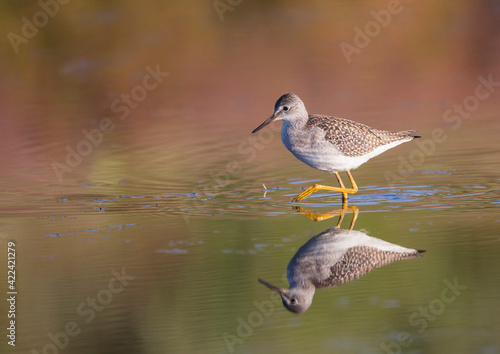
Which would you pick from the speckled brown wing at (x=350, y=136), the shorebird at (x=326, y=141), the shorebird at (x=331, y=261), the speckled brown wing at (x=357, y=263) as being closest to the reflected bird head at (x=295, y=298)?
the shorebird at (x=331, y=261)

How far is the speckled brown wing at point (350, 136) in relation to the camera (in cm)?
1177

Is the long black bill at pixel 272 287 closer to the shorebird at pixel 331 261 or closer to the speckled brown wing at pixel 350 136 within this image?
the shorebird at pixel 331 261

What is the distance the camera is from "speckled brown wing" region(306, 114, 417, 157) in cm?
1177

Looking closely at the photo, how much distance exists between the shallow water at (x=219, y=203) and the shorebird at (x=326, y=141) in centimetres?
47

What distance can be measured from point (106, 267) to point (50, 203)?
3104 mm

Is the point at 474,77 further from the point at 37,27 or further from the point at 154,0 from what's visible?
the point at 37,27

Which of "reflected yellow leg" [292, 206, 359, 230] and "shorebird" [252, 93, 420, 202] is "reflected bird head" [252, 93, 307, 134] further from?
"reflected yellow leg" [292, 206, 359, 230]

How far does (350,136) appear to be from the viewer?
11.9m

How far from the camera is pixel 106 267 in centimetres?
884

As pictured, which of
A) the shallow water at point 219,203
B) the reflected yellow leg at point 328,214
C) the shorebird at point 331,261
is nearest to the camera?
the shallow water at point 219,203

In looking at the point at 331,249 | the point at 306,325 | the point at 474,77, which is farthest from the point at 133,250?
the point at 474,77

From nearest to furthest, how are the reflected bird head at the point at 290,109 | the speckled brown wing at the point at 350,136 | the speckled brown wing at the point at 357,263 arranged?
1. the speckled brown wing at the point at 357,263
2. the speckled brown wing at the point at 350,136
3. the reflected bird head at the point at 290,109

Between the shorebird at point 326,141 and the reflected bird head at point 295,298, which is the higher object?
the shorebird at point 326,141

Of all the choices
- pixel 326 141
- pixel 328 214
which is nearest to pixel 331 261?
pixel 328 214
